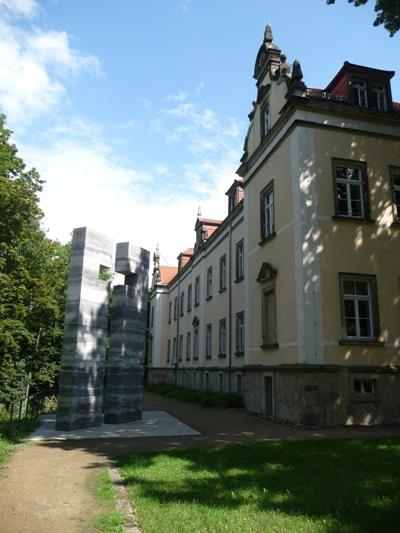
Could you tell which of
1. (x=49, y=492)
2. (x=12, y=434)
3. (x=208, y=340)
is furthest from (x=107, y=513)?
A: (x=208, y=340)

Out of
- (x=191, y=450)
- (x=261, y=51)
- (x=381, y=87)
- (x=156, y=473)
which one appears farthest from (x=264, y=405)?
(x=261, y=51)

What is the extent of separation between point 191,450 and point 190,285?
1038 inches

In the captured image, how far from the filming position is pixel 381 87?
16.0 meters

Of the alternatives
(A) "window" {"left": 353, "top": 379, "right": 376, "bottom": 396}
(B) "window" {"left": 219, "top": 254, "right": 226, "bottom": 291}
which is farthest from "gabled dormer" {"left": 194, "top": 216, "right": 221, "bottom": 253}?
(A) "window" {"left": 353, "top": 379, "right": 376, "bottom": 396}

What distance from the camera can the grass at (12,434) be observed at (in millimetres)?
8562

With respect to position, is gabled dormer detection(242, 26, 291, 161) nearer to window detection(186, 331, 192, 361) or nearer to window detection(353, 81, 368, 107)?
window detection(353, 81, 368, 107)

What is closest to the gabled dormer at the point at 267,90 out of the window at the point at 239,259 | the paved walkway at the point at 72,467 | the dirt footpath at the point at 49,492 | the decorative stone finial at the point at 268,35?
the decorative stone finial at the point at 268,35

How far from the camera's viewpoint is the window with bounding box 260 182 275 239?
16.6m

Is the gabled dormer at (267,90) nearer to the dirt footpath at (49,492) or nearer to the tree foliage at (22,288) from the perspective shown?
the tree foliage at (22,288)

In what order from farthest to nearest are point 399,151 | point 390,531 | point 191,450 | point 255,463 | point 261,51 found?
point 261,51 → point 399,151 → point 191,450 → point 255,463 → point 390,531

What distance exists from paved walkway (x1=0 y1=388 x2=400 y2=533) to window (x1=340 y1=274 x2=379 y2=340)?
2.86 metres

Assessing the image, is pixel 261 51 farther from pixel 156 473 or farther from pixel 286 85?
pixel 156 473

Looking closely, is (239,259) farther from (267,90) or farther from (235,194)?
(267,90)

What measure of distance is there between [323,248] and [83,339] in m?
7.61
